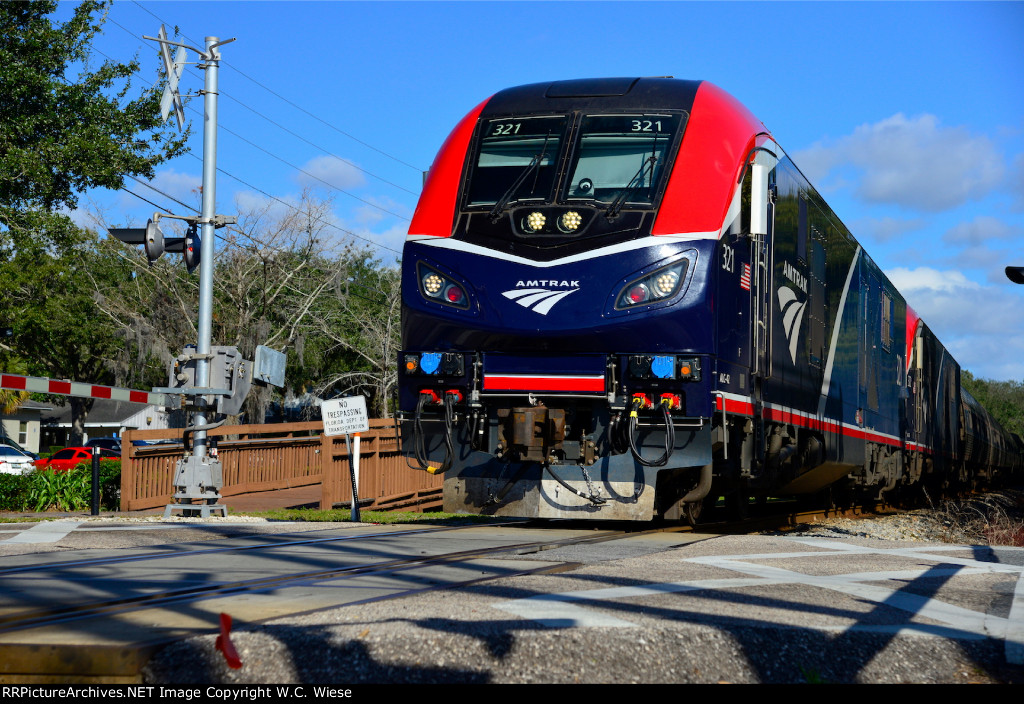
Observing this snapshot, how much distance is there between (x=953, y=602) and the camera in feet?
20.1

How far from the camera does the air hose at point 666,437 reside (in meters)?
8.85

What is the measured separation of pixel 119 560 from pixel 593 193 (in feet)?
16.2

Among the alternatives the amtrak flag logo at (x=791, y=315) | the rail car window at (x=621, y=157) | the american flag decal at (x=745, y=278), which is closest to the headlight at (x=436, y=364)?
the rail car window at (x=621, y=157)

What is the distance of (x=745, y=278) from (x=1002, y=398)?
15690 centimetres

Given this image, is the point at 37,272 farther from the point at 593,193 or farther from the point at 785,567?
the point at 785,567

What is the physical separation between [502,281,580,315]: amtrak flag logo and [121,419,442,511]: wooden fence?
655 centimetres

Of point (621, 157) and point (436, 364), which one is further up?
point (621, 157)

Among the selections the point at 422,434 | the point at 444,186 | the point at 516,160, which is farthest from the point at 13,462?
the point at 516,160

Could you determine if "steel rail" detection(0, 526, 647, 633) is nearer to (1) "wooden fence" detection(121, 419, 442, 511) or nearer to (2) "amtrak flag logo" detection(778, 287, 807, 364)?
(2) "amtrak flag logo" detection(778, 287, 807, 364)

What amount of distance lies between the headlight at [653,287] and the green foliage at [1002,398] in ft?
411

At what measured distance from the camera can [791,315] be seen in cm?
1183

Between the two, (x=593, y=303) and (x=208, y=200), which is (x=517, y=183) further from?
(x=208, y=200)

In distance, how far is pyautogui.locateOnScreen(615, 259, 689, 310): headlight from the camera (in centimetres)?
893

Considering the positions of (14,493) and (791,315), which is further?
(14,493)
